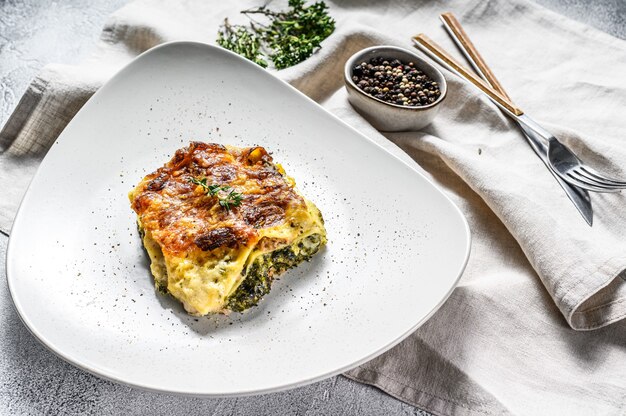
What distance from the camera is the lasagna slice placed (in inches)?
149

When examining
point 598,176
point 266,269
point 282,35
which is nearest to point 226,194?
point 266,269

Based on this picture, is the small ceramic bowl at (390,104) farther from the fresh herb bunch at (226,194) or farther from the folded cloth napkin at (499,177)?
the fresh herb bunch at (226,194)

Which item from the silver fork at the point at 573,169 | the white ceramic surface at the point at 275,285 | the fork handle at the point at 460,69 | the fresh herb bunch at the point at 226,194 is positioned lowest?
the white ceramic surface at the point at 275,285

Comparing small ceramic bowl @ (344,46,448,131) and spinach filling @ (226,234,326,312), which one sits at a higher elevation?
small ceramic bowl @ (344,46,448,131)

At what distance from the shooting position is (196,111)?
4.91m

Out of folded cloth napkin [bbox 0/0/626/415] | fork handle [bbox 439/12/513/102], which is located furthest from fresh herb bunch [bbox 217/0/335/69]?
fork handle [bbox 439/12/513/102]

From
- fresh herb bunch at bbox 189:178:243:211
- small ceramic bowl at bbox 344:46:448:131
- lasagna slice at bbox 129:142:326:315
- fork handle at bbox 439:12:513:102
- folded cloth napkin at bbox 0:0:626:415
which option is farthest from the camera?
fork handle at bbox 439:12:513:102

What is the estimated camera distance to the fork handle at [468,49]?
5609 millimetres

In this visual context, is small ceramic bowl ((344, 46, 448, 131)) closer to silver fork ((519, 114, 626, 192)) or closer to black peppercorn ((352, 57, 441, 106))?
black peppercorn ((352, 57, 441, 106))

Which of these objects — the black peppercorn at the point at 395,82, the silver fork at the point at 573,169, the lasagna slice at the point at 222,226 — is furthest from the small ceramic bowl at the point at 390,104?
the lasagna slice at the point at 222,226

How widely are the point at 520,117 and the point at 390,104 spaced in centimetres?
104

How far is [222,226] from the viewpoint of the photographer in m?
3.87

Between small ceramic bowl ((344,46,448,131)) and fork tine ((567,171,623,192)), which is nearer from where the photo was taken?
fork tine ((567,171,623,192))

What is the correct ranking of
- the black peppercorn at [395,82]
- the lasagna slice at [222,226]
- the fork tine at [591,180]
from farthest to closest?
the black peppercorn at [395,82], the fork tine at [591,180], the lasagna slice at [222,226]
